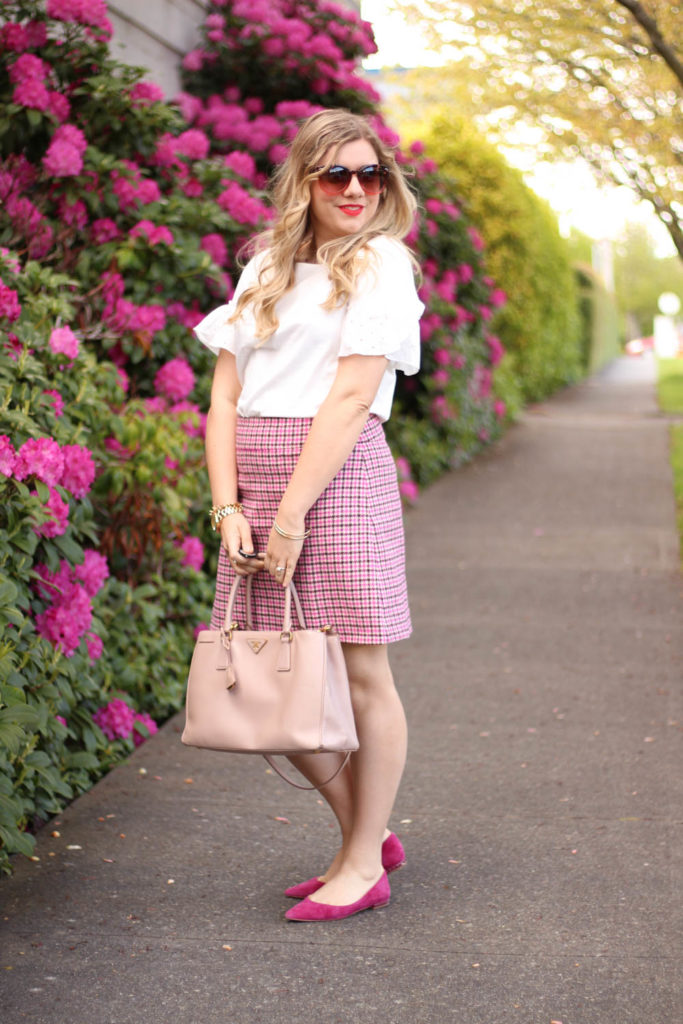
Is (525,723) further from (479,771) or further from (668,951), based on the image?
(668,951)

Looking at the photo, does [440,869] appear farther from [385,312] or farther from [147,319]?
[147,319]

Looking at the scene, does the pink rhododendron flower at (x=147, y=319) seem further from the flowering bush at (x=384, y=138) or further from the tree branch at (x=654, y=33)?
the tree branch at (x=654, y=33)

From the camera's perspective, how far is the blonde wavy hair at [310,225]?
9.32 ft

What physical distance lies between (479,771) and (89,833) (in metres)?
1.30

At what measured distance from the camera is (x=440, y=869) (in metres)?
3.31

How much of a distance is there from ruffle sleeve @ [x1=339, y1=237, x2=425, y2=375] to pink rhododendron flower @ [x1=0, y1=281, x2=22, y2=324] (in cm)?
124

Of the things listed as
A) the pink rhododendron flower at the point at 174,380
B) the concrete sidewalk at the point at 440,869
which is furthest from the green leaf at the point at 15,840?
the pink rhododendron flower at the point at 174,380

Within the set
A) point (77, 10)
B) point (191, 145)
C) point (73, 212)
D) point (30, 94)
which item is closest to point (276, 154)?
point (191, 145)

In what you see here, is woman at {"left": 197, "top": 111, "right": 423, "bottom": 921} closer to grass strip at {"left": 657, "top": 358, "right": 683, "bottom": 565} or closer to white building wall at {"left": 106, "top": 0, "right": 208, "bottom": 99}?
white building wall at {"left": 106, "top": 0, "right": 208, "bottom": 99}

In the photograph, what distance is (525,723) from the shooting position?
4508 millimetres

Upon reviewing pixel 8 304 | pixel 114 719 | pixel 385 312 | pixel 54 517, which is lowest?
pixel 114 719

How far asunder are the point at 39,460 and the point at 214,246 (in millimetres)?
2653

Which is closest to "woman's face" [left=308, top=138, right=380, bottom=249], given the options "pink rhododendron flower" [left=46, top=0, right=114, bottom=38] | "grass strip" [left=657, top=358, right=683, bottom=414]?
"pink rhododendron flower" [left=46, top=0, right=114, bottom=38]

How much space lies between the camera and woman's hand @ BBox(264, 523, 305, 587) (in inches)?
110
